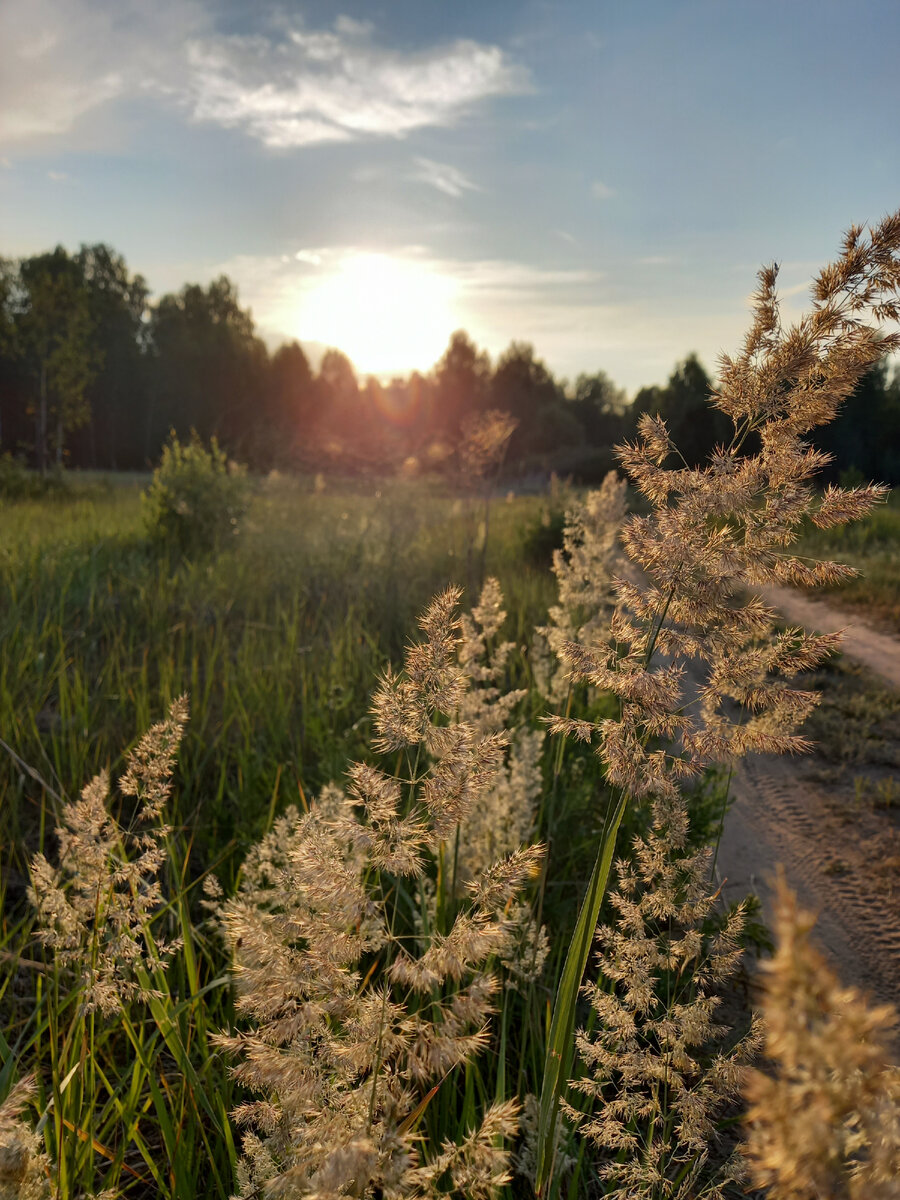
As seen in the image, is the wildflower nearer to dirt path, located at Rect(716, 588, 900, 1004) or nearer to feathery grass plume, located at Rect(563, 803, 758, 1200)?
feathery grass plume, located at Rect(563, 803, 758, 1200)

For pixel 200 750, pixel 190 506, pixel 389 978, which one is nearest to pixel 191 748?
pixel 200 750

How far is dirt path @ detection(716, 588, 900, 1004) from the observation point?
10.4 ft

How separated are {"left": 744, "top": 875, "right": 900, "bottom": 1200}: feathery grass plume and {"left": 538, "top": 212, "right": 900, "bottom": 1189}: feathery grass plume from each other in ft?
1.81

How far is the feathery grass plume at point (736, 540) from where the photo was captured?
1.18 meters

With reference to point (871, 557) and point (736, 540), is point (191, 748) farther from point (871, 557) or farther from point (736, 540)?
point (871, 557)

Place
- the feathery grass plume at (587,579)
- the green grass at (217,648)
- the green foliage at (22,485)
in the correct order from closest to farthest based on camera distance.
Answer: the feathery grass plume at (587,579)
the green grass at (217,648)
the green foliage at (22,485)

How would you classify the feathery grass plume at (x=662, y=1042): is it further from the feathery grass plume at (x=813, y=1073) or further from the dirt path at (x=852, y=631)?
the dirt path at (x=852, y=631)

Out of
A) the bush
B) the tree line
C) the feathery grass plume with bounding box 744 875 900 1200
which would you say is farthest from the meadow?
the tree line

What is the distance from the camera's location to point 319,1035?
1.21 m

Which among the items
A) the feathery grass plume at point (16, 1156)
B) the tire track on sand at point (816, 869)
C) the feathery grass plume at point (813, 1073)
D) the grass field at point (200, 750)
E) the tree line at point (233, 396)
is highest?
the tree line at point (233, 396)

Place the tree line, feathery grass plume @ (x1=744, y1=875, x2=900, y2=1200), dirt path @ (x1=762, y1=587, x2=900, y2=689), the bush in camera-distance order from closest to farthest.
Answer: feathery grass plume @ (x1=744, y1=875, x2=900, y2=1200), dirt path @ (x1=762, y1=587, x2=900, y2=689), the bush, the tree line

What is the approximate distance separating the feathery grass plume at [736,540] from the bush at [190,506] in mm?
8230

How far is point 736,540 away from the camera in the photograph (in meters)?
1.26

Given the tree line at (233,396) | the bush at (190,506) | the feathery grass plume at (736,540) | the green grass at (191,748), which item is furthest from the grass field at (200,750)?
the tree line at (233,396)
